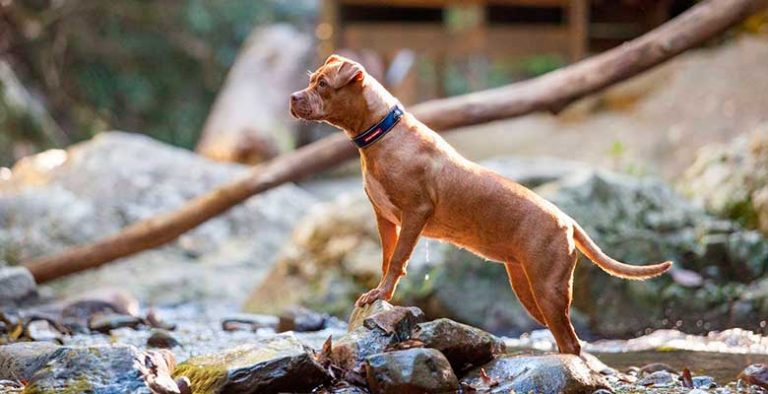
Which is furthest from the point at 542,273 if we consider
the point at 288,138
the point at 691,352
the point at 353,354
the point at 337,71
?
the point at 288,138


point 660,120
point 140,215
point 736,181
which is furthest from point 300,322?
point 660,120

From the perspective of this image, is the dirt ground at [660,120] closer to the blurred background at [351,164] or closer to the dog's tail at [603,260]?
the blurred background at [351,164]

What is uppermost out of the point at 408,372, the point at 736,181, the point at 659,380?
the point at 736,181

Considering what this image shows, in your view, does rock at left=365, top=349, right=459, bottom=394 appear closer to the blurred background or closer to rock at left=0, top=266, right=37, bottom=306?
the blurred background

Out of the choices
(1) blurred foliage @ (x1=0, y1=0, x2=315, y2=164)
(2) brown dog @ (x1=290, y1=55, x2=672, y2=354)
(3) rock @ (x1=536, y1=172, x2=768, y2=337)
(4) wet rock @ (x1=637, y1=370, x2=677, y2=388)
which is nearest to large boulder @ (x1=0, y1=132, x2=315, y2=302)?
(3) rock @ (x1=536, y1=172, x2=768, y2=337)

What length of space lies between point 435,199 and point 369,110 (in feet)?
1.71

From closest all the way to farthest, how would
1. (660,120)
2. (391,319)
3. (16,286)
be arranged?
(391,319), (16,286), (660,120)

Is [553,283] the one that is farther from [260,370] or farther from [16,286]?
[16,286]

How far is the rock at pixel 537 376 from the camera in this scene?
4.81 meters

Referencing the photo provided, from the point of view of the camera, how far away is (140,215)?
35.7 feet

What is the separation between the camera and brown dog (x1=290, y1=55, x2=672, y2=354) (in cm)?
504

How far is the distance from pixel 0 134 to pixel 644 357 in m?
10.4

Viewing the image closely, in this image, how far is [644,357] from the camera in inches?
251

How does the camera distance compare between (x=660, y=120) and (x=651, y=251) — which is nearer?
(x=651, y=251)
